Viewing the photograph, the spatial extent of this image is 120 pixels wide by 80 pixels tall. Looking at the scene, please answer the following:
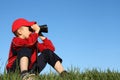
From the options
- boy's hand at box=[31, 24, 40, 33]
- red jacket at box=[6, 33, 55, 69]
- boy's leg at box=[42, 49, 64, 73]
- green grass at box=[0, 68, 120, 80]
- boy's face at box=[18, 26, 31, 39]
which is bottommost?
green grass at box=[0, 68, 120, 80]

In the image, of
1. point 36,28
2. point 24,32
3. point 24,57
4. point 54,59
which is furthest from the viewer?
point 36,28

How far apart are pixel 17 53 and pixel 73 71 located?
104 cm

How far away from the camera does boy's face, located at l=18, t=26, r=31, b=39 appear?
631 cm

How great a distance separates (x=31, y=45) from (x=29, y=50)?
0.39 feet

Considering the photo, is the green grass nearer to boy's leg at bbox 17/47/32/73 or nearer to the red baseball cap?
boy's leg at bbox 17/47/32/73

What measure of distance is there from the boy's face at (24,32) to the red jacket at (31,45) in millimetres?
136

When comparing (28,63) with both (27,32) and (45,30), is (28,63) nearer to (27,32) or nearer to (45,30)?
(27,32)

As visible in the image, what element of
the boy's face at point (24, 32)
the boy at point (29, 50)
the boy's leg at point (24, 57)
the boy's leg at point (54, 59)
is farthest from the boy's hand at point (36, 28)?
the boy's leg at point (24, 57)

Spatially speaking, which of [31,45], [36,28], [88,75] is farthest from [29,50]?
[88,75]

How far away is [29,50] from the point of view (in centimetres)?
605

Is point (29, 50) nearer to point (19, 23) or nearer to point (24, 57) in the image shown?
point (24, 57)

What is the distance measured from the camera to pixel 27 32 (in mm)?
6391

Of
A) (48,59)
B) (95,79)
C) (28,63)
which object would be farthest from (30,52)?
(95,79)

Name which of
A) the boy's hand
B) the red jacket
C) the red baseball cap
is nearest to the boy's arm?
the red jacket
